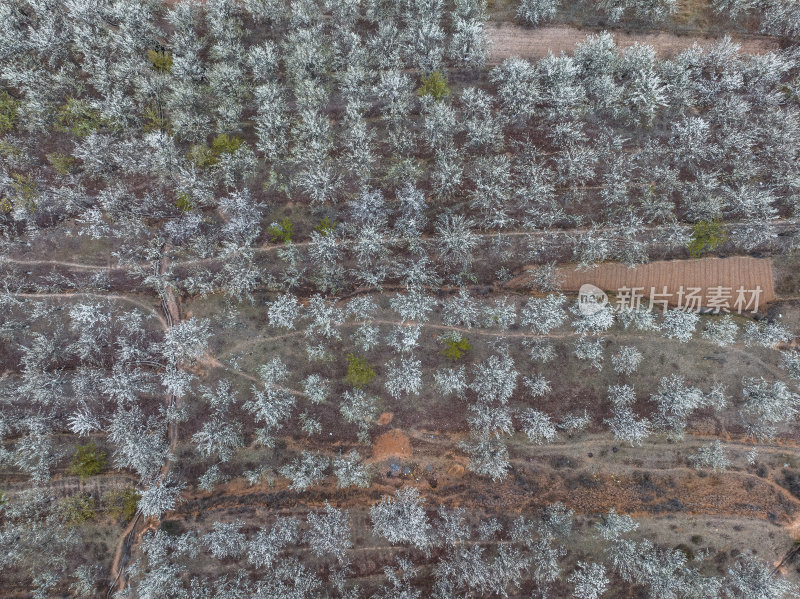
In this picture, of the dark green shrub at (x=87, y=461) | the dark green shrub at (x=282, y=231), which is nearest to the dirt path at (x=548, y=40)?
the dark green shrub at (x=282, y=231)

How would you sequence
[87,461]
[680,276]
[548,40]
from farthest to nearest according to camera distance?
[548,40] < [680,276] < [87,461]

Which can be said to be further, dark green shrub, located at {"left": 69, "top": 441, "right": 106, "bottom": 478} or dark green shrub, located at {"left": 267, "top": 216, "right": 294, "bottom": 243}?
dark green shrub, located at {"left": 267, "top": 216, "right": 294, "bottom": 243}

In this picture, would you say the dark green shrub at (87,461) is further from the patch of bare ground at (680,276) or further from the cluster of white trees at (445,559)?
the patch of bare ground at (680,276)

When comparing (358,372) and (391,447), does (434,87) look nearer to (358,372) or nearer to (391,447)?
(358,372)

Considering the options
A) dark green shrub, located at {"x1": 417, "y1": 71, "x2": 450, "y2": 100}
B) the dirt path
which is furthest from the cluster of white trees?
the dirt path

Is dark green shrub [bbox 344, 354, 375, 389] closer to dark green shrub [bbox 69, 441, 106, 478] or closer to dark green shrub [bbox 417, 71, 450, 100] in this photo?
dark green shrub [bbox 69, 441, 106, 478]

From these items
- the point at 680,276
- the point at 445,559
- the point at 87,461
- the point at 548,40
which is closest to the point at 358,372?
the point at 445,559

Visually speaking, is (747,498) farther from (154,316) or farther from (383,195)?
(154,316)
